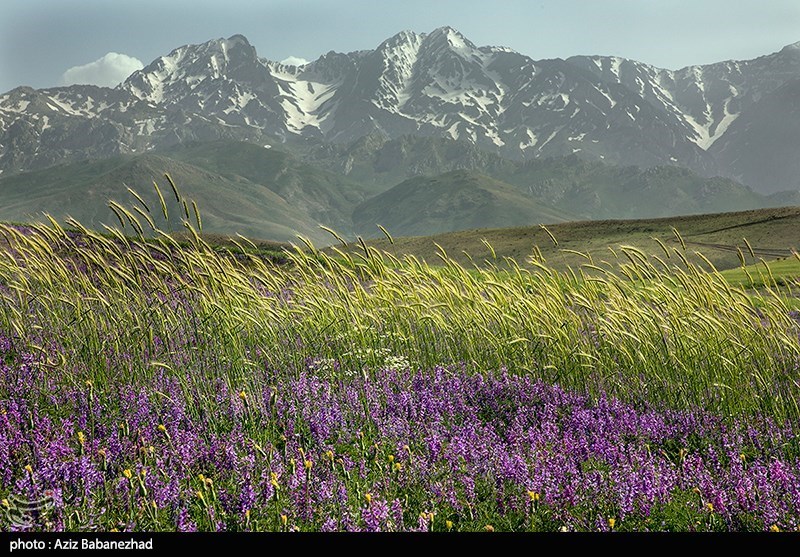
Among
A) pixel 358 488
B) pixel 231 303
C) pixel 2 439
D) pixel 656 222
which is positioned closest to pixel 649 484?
pixel 358 488

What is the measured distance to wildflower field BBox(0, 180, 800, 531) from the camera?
390cm

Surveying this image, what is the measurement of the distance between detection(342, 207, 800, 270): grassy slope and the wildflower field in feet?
120

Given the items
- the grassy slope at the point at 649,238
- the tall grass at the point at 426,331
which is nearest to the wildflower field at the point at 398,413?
the tall grass at the point at 426,331

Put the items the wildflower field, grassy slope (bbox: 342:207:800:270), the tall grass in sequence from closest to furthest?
the wildflower field < the tall grass < grassy slope (bbox: 342:207:800:270)

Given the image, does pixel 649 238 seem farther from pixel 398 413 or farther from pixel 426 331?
pixel 398 413

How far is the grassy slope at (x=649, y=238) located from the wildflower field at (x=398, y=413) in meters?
36.6

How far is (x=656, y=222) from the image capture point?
6481 centimetres

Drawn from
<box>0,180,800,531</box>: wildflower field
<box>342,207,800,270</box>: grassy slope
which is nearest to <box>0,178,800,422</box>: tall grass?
<box>0,180,800,531</box>: wildflower field

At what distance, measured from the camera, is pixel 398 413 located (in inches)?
224

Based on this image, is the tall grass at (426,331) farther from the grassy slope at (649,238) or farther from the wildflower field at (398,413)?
the grassy slope at (649,238)

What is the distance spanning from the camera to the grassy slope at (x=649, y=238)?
47.8 m

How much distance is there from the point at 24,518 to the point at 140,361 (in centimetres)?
349

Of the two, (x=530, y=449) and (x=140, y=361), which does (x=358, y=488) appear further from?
(x=140, y=361)

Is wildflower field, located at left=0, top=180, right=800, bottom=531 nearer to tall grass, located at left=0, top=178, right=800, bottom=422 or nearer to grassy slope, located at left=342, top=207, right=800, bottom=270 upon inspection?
tall grass, located at left=0, top=178, right=800, bottom=422
